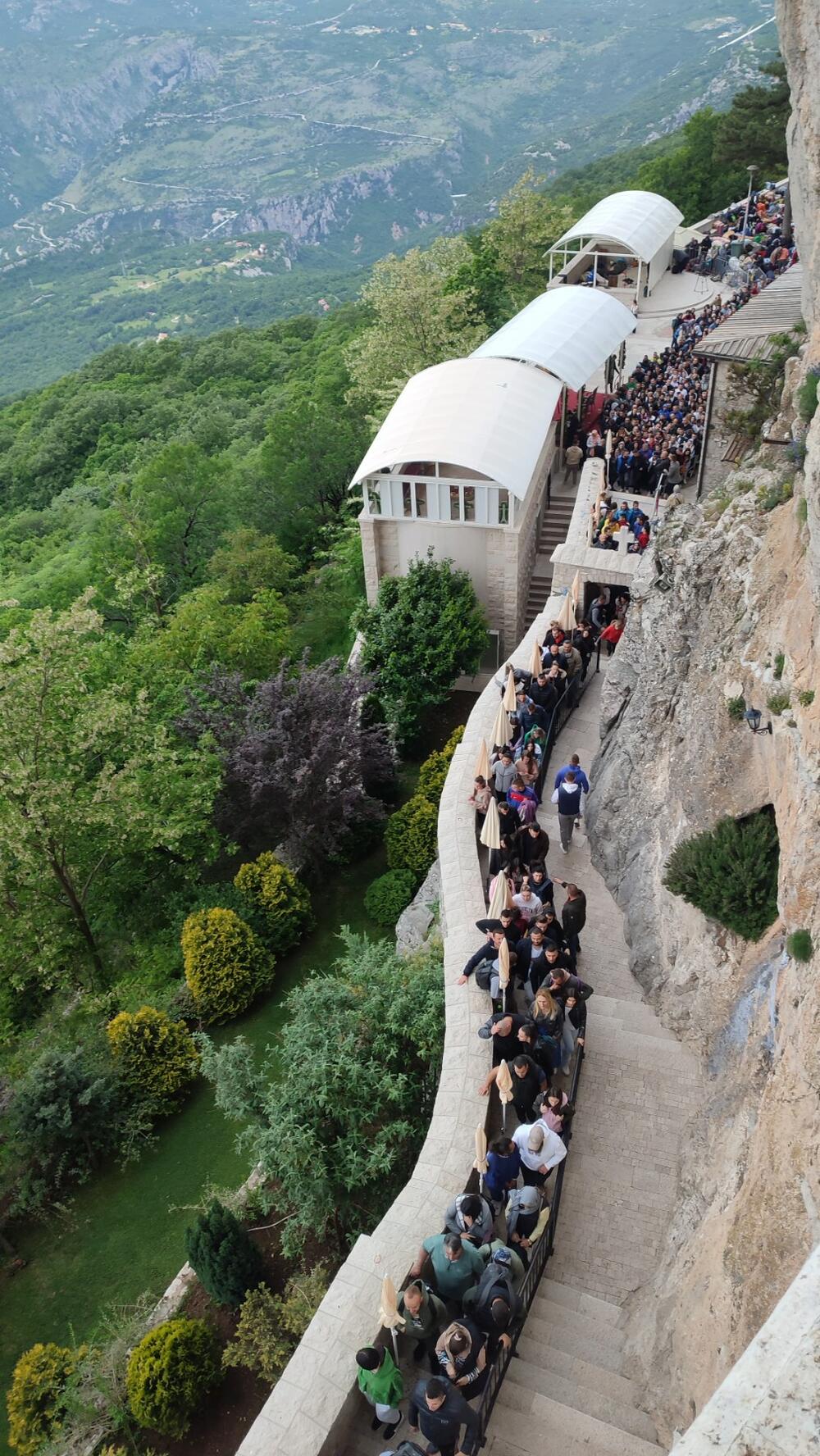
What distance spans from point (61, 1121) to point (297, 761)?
22.9 feet

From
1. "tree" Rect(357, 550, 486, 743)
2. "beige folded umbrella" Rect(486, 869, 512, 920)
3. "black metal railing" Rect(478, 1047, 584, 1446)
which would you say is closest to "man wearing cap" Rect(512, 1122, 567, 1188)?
"black metal railing" Rect(478, 1047, 584, 1446)

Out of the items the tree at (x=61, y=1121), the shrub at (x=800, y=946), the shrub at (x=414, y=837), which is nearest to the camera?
the shrub at (x=800, y=946)

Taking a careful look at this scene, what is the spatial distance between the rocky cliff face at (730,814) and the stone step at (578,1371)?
0.73 feet

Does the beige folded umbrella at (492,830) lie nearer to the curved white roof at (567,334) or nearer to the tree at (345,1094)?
the tree at (345,1094)

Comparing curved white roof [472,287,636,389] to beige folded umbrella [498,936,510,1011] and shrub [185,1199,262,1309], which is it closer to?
beige folded umbrella [498,936,510,1011]

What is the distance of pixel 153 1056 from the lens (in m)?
14.3

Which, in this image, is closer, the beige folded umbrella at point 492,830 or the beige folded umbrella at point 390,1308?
the beige folded umbrella at point 390,1308

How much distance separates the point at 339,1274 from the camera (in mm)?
8312

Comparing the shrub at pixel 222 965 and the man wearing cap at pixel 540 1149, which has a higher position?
the man wearing cap at pixel 540 1149

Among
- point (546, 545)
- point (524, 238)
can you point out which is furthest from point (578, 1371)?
point (524, 238)

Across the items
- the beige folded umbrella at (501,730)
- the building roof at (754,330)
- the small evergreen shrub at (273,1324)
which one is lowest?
the small evergreen shrub at (273,1324)

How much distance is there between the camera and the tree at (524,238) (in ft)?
145

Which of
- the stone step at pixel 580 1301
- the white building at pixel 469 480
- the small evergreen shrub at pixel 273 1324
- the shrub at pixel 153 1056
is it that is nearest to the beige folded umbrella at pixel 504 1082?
the stone step at pixel 580 1301

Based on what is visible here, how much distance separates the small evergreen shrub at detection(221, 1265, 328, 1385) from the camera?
9859mm
